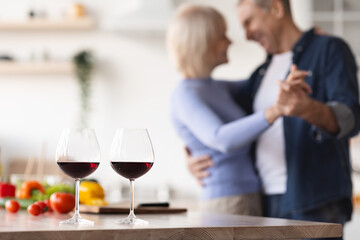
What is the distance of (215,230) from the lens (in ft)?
3.85

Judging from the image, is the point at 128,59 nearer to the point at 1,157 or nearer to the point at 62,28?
the point at 62,28

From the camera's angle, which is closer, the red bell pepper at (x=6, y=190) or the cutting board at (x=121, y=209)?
the cutting board at (x=121, y=209)

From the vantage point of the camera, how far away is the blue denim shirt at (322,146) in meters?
2.09

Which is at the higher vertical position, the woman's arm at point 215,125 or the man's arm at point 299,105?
the man's arm at point 299,105

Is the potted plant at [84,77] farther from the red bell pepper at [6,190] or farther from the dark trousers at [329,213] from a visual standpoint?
the dark trousers at [329,213]

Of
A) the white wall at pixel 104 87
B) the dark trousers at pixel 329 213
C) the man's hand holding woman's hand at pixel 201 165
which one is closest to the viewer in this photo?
the dark trousers at pixel 329 213

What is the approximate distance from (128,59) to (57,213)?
3.80 meters

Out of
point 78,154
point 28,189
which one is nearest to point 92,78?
point 28,189

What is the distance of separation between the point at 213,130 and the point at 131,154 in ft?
2.55

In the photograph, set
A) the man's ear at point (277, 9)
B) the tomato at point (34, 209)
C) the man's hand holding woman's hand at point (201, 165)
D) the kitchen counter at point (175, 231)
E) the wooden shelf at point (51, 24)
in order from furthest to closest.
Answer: the wooden shelf at point (51, 24)
the man's ear at point (277, 9)
the man's hand holding woman's hand at point (201, 165)
the tomato at point (34, 209)
the kitchen counter at point (175, 231)

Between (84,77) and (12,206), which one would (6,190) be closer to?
(12,206)

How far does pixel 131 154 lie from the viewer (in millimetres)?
1244

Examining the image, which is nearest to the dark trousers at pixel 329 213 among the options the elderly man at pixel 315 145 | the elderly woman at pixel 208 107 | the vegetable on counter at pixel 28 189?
the elderly man at pixel 315 145

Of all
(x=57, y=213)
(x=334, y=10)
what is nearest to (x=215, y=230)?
(x=57, y=213)
